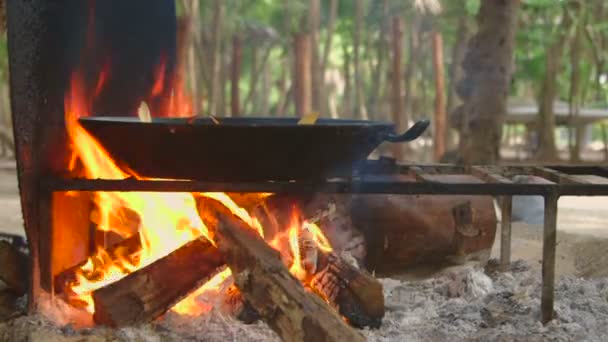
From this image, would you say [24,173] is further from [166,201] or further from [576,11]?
[576,11]

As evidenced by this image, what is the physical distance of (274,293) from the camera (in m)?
2.41

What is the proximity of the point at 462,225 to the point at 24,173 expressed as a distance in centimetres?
217

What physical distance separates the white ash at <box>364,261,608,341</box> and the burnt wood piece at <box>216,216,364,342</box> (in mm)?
468

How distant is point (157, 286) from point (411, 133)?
1.00m

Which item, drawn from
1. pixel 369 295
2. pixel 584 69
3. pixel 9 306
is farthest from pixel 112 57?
pixel 584 69

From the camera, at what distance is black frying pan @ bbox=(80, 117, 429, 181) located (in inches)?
96.7

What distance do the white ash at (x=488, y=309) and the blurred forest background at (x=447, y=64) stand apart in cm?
434

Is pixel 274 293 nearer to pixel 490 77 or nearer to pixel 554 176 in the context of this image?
pixel 554 176

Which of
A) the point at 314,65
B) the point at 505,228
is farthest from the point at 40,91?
the point at 314,65

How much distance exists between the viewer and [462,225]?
3.90 meters

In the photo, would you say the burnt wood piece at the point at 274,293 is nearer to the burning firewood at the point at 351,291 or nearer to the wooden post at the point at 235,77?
the burning firewood at the point at 351,291

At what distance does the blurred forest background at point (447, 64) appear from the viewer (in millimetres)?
7742

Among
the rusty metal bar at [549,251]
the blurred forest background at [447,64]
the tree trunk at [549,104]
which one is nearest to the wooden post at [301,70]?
the blurred forest background at [447,64]

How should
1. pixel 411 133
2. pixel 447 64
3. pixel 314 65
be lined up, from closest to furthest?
1. pixel 411 133
2. pixel 314 65
3. pixel 447 64
